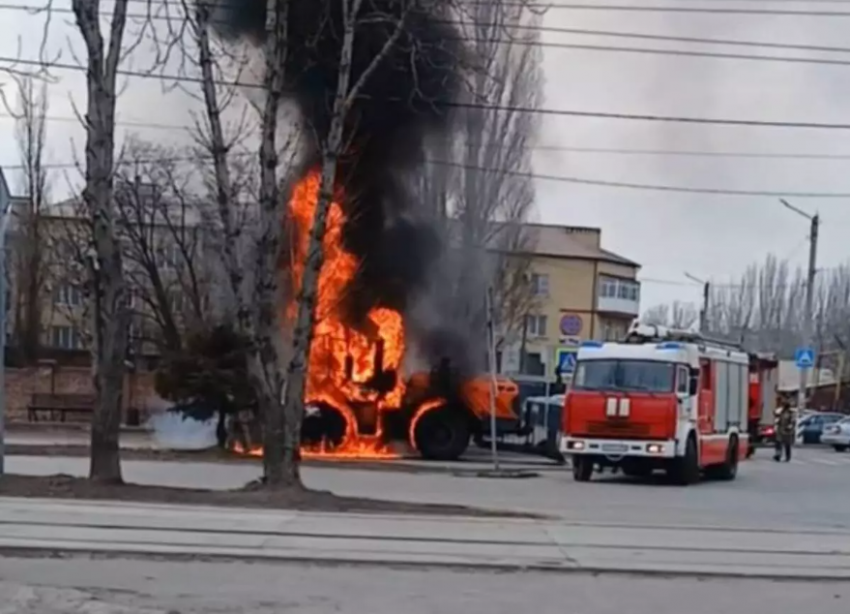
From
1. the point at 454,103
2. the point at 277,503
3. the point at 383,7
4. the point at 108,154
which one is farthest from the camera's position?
the point at 454,103

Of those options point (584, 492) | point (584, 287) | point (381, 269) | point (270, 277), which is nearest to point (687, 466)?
point (584, 492)

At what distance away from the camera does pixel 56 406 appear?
40.8m

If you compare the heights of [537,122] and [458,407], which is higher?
[537,122]

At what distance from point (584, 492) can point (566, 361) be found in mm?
7219

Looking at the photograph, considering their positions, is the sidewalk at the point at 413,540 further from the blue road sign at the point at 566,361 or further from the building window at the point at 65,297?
the building window at the point at 65,297

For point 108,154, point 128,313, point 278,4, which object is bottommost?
A: point 128,313

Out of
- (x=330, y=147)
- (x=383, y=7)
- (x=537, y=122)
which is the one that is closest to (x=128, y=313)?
(x=330, y=147)

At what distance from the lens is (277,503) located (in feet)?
49.2

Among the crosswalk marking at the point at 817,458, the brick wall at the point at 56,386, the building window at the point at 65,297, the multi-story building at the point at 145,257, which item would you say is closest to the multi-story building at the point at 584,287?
the building window at the point at 65,297

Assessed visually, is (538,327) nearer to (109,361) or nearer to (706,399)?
(706,399)

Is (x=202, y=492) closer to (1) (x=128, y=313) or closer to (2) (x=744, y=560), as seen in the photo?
(1) (x=128, y=313)

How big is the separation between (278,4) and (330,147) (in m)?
1.94

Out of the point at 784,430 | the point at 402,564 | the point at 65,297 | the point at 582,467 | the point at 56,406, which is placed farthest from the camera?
the point at 65,297

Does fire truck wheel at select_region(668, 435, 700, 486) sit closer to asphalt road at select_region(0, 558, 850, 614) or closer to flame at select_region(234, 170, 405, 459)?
flame at select_region(234, 170, 405, 459)
